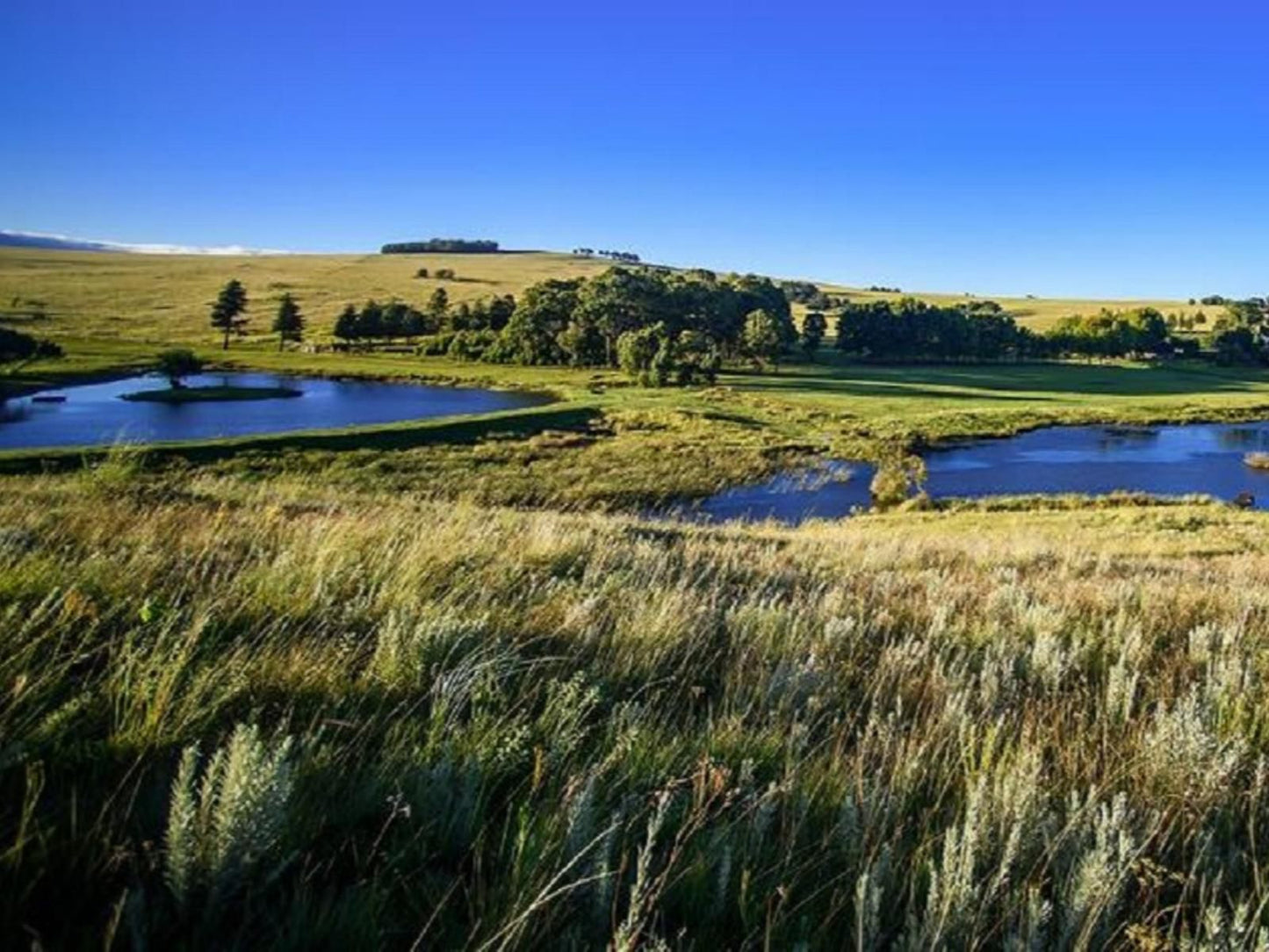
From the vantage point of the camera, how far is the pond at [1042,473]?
5166 cm

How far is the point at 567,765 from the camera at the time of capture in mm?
3311

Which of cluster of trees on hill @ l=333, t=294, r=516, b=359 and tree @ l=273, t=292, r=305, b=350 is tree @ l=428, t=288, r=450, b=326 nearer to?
cluster of trees on hill @ l=333, t=294, r=516, b=359

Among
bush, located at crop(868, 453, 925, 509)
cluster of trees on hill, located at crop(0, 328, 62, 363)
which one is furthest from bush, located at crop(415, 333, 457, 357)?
bush, located at crop(868, 453, 925, 509)

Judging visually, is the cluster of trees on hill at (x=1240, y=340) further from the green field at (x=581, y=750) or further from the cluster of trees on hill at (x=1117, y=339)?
the green field at (x=581, y=750)

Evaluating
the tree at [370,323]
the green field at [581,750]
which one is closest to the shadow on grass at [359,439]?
the green field at [581,750]

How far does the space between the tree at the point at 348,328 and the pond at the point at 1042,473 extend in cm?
9420

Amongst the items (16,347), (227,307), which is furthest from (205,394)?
(227,307)

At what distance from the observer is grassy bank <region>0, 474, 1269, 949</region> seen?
2.32 metres

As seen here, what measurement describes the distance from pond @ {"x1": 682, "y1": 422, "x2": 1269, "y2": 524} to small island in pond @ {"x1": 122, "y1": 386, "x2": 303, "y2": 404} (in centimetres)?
5666

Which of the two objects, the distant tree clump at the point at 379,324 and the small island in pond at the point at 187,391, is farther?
the distant tree clump at the point at 379,324

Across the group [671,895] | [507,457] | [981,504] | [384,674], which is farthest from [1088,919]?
[507,457]

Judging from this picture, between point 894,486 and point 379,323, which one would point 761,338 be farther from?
point 894,486

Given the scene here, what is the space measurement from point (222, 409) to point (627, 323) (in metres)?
57.4

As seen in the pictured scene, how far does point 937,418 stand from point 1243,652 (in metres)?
79.2
